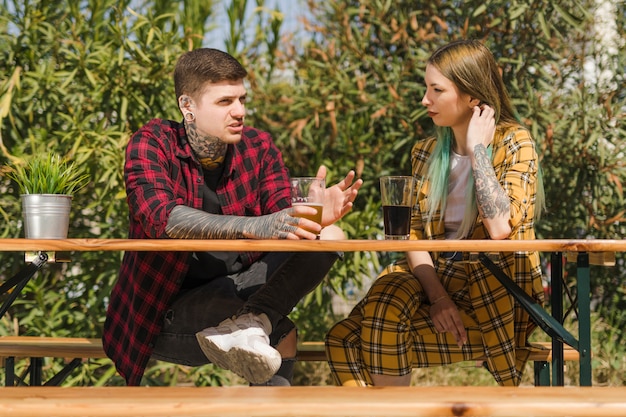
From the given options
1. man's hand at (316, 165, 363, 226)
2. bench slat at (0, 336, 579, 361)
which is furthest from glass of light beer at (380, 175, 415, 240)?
bench slat at (0, 336, 579, 361)

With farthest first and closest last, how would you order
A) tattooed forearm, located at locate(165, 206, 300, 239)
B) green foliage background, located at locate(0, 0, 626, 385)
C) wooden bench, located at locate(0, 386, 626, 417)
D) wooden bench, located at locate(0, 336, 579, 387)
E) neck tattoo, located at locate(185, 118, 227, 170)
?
1. green foliage background, located at locate(0, 0, 626, 385)
2. wooden bench, located at locate(0, 336, 579, 387)
3. neck tattoo, located at locate(185, 118, 227, 170)
4. tattooed forearm, located at locate(165, 206, 300, 239)
5. wooden bench, located at locate(0, 386, 626, 417)

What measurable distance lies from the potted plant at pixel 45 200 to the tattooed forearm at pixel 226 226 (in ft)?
0.99

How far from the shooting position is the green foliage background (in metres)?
3.88

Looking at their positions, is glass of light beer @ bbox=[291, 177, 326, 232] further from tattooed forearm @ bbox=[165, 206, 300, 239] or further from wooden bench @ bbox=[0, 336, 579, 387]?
wooden bench @ bbox=[0, 336, 579, 387]

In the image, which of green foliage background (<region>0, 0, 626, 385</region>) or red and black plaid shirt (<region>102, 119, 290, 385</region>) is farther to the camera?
green foliage background (<region>0, 0, 626, 385</region>)

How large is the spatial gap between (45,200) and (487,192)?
1.20m

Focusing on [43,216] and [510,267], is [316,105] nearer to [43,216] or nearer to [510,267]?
[510,267]

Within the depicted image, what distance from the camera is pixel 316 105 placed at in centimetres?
407

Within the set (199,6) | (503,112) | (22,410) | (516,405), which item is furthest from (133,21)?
(516,405)

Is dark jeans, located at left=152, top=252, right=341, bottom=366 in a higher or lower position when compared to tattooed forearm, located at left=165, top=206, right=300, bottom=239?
lower

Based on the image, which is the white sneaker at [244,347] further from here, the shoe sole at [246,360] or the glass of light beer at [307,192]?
the glass of light beer at [307,192]

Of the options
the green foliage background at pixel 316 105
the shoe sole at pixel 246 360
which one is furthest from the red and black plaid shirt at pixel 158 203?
the green foliage background at pixel 316 105

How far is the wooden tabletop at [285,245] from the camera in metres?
2.06

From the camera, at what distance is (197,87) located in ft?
8.45
